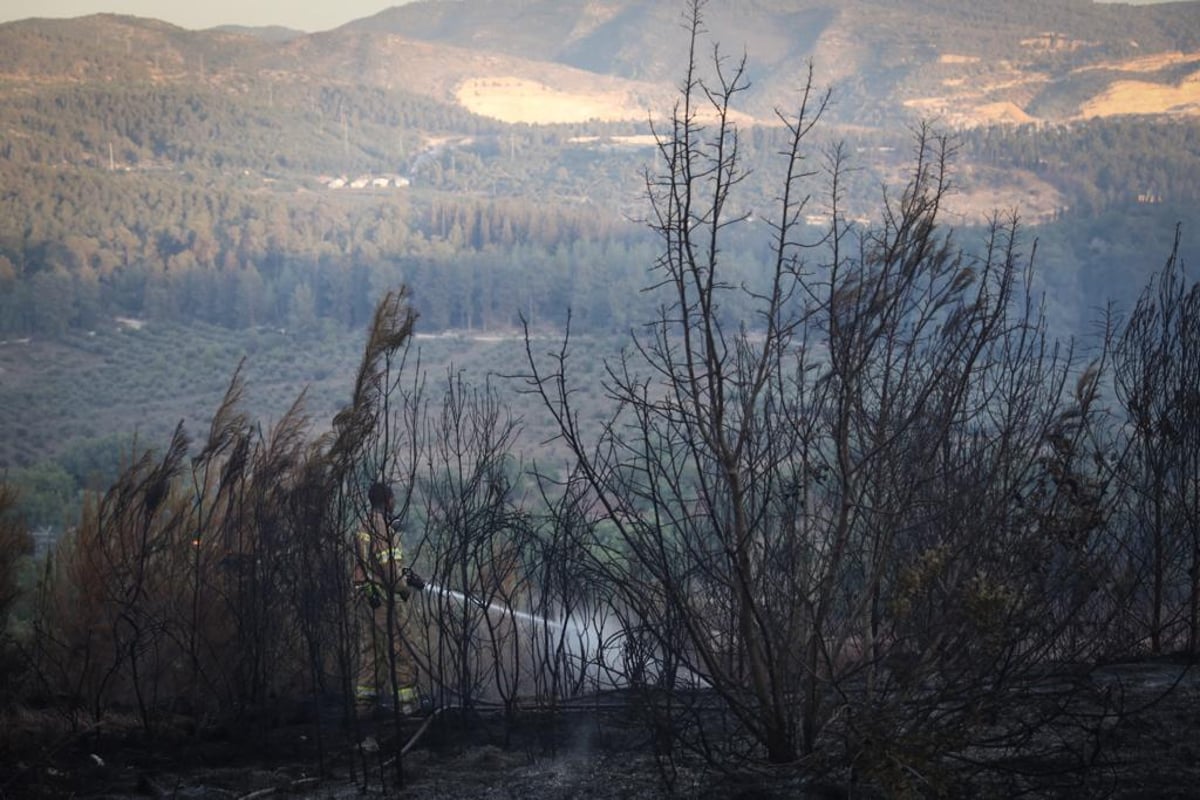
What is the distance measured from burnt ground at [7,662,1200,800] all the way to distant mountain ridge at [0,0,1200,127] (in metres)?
112

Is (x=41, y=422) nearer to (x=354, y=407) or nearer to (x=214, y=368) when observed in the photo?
(x=214, y=368)

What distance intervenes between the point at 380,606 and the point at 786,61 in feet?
510

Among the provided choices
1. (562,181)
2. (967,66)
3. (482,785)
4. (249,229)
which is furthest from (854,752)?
(967,66)

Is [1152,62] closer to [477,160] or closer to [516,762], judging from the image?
[477,160]

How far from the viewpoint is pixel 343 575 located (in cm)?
755

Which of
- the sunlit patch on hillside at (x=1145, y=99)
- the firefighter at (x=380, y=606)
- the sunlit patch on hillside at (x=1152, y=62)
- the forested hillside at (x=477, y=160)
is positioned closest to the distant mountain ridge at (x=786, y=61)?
the sunlit patch on hillside at (x=1145, y=99)

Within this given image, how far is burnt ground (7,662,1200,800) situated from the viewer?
224 inches

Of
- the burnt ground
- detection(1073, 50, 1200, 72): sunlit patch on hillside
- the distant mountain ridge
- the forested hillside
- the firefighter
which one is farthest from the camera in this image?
detection(1073, 50, 1200, 72): sunlit patch on hillside

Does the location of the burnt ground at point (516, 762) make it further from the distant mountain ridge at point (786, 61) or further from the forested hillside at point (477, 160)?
the distant mountain ridge at point (786, 61)

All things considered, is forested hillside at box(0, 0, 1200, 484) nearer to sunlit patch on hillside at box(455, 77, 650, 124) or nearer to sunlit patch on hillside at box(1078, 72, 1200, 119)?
sunlit patch on hillside at box(1078, 72, 1200, 119)

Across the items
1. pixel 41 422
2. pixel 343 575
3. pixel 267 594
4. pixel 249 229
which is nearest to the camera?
pixel 343 575

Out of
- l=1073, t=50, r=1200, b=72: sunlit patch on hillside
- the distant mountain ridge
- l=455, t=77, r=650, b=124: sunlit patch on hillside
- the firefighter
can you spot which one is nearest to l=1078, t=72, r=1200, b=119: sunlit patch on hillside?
the distant mountain ridge

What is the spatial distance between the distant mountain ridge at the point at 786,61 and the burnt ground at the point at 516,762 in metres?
112

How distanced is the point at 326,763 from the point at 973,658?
379cm
